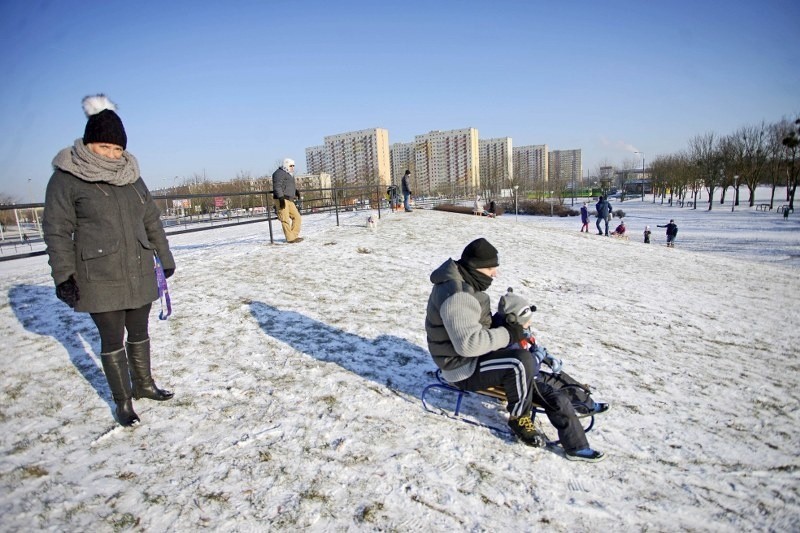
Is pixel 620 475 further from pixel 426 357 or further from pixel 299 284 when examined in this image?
pixel 299 284

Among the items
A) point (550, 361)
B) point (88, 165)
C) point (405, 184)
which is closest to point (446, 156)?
point (405, 184)

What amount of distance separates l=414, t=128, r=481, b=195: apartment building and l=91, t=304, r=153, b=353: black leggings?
11540cm

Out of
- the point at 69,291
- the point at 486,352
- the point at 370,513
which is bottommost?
the point at 370,513

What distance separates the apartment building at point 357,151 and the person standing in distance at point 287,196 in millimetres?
102578

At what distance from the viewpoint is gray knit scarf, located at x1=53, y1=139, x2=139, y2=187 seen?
2689 millimetres

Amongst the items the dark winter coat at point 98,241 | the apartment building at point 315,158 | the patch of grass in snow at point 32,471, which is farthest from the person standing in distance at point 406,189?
the apartment building at point 315,158

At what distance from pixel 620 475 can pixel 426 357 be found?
85.6 inches

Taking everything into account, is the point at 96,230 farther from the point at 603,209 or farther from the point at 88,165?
the point at 603,209

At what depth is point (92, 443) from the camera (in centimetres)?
295

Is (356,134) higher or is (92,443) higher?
(356,134)

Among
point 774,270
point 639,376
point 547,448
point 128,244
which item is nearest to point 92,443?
point 128,244

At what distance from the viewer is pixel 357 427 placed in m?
3.25

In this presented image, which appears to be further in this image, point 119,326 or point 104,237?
point 119,326

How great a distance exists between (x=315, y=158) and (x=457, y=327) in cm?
13990
